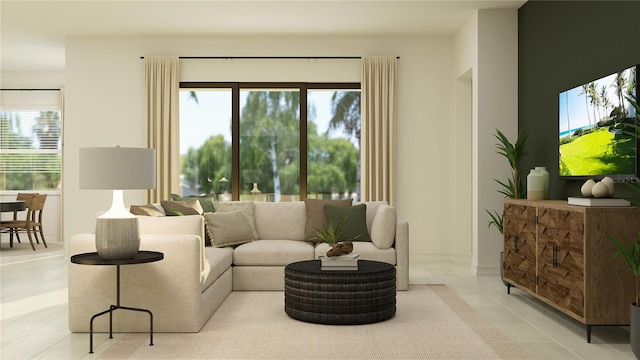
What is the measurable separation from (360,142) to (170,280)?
16.0 feet

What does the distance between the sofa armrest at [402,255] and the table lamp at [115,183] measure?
2.68 meters

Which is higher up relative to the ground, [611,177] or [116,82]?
[116,82]

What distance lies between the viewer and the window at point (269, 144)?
867 centimetres

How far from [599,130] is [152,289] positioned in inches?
133

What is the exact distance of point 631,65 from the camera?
451 centimetres

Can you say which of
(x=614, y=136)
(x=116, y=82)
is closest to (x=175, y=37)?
(x=116, y=82)

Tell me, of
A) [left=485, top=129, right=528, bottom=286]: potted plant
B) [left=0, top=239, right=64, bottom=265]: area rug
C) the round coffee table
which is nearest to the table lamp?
the round coffee table

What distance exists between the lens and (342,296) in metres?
4.56

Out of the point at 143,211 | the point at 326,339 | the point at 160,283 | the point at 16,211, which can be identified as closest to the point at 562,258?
the point at 326,339

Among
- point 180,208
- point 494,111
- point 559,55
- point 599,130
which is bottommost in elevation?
point 180,208

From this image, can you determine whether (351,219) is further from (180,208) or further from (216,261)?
(216,261)

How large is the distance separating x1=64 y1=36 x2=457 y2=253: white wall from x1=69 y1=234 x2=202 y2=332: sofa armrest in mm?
4441

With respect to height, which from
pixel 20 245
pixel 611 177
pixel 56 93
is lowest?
pixel 20 245

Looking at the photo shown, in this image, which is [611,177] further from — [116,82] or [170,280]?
[116,82]
